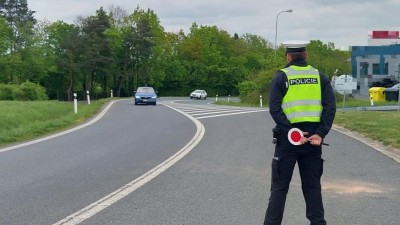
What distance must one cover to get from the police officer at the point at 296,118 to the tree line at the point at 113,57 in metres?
50.8

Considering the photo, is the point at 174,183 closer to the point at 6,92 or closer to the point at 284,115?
the point at 284,115

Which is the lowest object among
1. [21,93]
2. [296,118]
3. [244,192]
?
[244,192]

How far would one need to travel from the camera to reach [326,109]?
17.0ft

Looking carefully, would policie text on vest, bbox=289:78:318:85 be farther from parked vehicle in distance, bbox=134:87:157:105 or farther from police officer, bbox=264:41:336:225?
parked vehicle in distance, bbox=134:87:157:105

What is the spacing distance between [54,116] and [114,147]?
13645 mm

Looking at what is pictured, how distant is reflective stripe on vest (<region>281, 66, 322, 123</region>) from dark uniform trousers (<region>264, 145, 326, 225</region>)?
323 millimetres

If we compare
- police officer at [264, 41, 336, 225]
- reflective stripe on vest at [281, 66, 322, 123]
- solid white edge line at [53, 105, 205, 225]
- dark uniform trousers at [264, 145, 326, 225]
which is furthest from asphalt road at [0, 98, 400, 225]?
reflective stripe on vest at [281, 66, 322, 123]

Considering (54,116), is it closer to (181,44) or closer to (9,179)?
(9,179)

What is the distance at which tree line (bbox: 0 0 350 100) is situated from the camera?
72.8m

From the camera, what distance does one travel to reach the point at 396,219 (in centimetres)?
614

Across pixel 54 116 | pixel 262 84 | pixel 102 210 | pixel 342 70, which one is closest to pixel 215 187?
pixel 102 210

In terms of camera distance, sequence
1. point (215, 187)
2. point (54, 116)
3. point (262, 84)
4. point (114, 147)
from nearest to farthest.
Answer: point (215, 187) → point (114, 147) → point (54, 116) → point (262, 84)

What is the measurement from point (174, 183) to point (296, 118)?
362 cm

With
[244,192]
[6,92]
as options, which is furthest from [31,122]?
[6,92]
